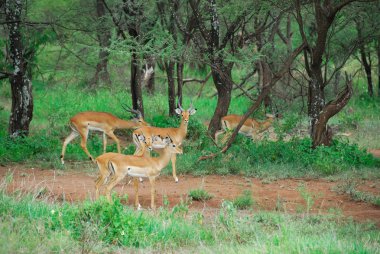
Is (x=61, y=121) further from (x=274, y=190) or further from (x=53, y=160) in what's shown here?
(x=274, y=190)

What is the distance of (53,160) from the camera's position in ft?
40.4

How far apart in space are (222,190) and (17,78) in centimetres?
493

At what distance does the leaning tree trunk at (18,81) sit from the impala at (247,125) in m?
3.54

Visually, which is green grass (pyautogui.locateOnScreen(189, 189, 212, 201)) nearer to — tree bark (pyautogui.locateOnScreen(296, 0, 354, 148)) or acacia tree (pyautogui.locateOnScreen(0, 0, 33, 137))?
tree bark (pyautogui.locateOnScreen(296, 0, 354, 148))

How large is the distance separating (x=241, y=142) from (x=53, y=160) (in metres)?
3.26

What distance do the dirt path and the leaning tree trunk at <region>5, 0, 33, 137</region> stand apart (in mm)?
1697

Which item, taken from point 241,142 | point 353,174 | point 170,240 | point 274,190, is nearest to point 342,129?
point 241,142

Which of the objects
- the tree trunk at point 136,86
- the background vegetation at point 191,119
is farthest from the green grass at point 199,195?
the tree trunk at point 136,86

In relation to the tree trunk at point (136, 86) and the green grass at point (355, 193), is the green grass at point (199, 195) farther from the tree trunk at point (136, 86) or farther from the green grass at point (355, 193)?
the tree trunk at point (136, 86)

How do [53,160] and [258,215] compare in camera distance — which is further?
[53,160]

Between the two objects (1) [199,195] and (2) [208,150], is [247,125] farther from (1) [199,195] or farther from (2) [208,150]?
(1) [199,195]

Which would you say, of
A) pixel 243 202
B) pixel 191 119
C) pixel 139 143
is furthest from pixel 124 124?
pixel 243 202

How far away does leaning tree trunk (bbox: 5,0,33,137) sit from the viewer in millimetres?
12969

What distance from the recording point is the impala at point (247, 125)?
1389cm
